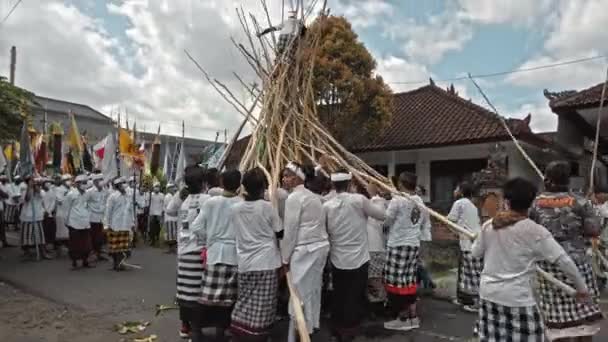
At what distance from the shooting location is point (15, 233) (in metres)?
14.0

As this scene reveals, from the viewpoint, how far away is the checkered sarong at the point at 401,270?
5.02 metres

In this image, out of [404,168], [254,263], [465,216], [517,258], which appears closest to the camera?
[517,258]

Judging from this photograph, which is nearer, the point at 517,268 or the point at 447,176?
the point at 517,268

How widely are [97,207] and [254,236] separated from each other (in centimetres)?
606

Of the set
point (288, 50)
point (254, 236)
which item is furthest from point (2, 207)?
point (254, 236)

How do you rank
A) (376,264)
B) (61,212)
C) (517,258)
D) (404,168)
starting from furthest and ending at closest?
(404,168) < (61,212) < (376,264) < (517,258)

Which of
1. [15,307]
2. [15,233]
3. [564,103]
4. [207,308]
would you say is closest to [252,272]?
[207,308]

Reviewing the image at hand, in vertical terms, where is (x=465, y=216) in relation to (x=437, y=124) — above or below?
below

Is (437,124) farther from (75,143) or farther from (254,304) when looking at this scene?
(254,304)

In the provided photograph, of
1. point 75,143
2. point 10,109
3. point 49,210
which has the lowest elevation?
point 49,210

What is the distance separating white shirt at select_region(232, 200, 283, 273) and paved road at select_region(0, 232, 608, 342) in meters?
1.13

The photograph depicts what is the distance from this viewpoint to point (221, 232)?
4.16 meters

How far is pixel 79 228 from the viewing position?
8602 mm

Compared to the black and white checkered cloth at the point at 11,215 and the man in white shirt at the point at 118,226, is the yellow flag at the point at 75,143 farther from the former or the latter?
the man in white shirt at the point at 118,226
